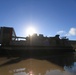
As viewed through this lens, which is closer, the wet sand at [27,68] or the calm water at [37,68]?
the calm water at [37,68]

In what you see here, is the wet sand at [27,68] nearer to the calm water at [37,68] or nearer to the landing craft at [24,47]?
the calm water at [37,68]

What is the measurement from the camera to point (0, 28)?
23312mm

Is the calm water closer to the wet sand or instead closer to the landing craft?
the wet sand

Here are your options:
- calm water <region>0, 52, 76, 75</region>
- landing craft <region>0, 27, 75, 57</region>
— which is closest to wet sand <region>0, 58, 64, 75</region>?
calm water <region>0, 52, 76, 75</region>

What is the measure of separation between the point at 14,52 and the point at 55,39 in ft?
38.9

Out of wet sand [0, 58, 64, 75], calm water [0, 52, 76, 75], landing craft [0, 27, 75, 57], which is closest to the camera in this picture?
calm water [0, 52, 76, 75]

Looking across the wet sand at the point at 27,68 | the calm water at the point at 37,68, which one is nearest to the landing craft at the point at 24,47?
the calm water at the point at 37,68

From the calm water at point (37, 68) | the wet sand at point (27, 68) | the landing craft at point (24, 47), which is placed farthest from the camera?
the landing craft at point (24, 47)

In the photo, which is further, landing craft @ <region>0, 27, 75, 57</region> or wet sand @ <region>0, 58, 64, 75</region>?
landing craft @ <region>0, 27, 75, 57</region>

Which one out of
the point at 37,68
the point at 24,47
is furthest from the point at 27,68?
the point at 24,47

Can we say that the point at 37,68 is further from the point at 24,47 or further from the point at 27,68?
the point at 24,47

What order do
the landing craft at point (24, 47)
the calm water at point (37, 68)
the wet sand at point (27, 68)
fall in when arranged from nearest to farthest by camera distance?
the calm water at point (37, 68) → the wet sand at point (27, 68) → the landing craft at point (24, 47)

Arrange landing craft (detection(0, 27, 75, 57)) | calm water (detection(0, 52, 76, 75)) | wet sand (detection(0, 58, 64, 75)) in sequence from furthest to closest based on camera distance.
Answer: landing craft (detection(0, 27, 75, 57))
wet sand (detection(0, 58, 64, 75))
calm water (detection(0, 52, 76, 75))

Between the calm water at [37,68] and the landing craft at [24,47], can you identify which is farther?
the landing craft at [24,47]
